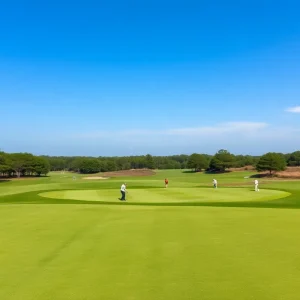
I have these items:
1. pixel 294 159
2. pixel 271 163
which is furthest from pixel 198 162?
pixel 271 163

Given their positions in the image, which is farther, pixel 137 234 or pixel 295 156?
pixel 295 156

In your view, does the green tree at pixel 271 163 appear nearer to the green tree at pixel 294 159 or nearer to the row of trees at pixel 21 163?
the green tree at pixel 294 159

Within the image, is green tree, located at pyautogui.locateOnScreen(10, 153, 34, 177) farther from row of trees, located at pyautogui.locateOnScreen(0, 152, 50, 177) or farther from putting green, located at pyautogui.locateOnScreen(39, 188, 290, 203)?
putting green, located at pyautogui.locateOnScreen(39, 188, 290, 203)

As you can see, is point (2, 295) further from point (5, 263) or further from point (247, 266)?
point (247, 266)

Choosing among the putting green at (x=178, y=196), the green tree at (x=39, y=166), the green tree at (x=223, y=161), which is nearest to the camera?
the putting green at (x=178, y=196)

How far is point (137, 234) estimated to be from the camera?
54.3 ft

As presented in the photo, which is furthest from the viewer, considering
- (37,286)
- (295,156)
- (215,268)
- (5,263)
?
(295,156)

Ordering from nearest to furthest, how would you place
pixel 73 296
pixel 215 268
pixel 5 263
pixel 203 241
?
pixel 73 296 → pixel 215 268 → pixel 5 263 → pixel 203 241

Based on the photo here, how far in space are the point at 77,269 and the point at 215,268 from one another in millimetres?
4462

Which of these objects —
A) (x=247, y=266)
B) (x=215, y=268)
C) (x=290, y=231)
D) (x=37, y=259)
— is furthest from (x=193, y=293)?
(x=290, y=231)

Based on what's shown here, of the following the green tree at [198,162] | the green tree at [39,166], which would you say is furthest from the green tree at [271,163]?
the green tree at [39,166]

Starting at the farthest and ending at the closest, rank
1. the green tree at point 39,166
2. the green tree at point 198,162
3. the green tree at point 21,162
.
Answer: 1. the green tree at point 198,162
2. the green tree at point 39,166
3. the green tree at point 21,162

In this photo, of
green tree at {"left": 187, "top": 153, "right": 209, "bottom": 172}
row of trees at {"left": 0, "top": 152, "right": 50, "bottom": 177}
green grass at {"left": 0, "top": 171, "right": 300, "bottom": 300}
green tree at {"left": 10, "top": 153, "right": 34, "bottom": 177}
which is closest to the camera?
green grass at {"left": 0, "top": 171, "right": 300, "bottom": 300}

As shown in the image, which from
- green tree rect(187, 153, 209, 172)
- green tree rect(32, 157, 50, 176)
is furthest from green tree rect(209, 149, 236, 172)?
green tree rect(32, 157, 50, 176)
